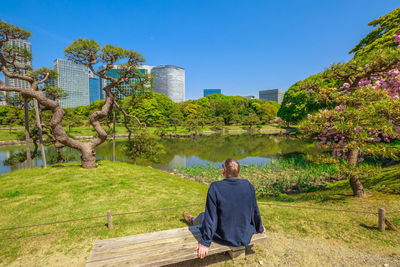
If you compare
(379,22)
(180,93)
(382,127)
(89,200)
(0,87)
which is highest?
(180,93)

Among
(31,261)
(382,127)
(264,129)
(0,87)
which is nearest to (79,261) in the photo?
(31,261)

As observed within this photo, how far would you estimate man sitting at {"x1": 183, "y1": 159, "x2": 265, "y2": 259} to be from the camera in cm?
280

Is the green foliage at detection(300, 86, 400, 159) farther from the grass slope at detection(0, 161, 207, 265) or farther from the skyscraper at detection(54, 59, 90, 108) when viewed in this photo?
the skyscraper at detection(54, 59, 90, 108)

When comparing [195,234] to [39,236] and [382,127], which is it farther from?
[382,127]

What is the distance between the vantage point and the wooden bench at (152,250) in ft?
9.21

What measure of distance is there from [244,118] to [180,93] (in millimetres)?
110340

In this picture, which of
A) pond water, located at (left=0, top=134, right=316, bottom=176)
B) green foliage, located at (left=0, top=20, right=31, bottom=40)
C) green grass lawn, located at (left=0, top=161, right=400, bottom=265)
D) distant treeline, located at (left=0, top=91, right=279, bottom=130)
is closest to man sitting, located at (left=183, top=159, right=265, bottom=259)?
green grass lawn, located at (left=0, top=161, right=400, bottom=265)

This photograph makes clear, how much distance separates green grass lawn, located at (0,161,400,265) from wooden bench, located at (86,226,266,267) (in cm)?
132

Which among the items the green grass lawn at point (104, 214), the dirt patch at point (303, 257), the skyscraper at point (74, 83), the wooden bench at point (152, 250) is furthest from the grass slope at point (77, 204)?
the skyscraper at point (74, 83)

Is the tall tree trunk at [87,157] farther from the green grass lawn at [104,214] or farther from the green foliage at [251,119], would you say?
the green foliage at [251,119]

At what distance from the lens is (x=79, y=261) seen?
3.77m

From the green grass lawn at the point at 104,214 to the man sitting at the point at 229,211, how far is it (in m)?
2.40

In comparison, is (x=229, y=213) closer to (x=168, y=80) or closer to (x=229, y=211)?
(x=229, y=211)

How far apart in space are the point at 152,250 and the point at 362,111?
19.4 ft
